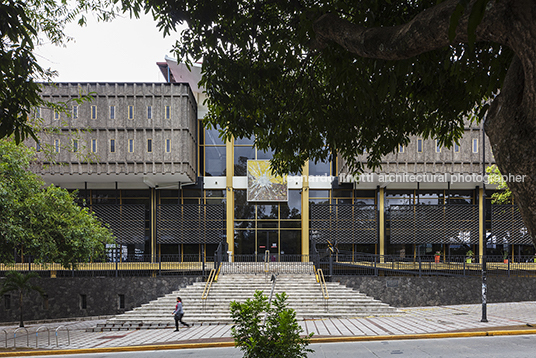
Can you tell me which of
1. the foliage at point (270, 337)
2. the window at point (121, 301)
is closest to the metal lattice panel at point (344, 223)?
the window at point (121, 301)

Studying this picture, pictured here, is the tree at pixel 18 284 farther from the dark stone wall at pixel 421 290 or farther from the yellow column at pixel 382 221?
the yellow column at pixel 382 221

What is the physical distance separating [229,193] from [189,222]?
3.60 m

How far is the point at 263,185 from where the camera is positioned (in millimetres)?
30281

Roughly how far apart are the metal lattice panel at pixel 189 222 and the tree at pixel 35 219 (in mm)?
11410

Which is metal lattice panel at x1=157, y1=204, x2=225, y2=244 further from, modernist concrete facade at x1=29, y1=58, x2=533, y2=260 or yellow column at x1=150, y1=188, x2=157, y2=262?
yellow column at x1=150, y1=188, x2=157, y2=262

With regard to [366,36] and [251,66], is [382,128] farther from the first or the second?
[366,36]

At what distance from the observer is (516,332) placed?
44.5ft

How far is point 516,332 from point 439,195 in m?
17.8

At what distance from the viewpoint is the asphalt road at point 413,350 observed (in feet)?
34.7

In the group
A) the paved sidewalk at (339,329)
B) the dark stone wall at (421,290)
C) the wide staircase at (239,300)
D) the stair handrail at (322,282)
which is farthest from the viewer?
the dark stone wall at (421,290)

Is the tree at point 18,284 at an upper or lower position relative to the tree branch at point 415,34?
lower

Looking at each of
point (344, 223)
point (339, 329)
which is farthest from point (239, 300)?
point (344, 223)

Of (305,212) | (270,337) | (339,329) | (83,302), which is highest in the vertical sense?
(305,212)

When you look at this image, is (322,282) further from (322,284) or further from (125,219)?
(125,219)
